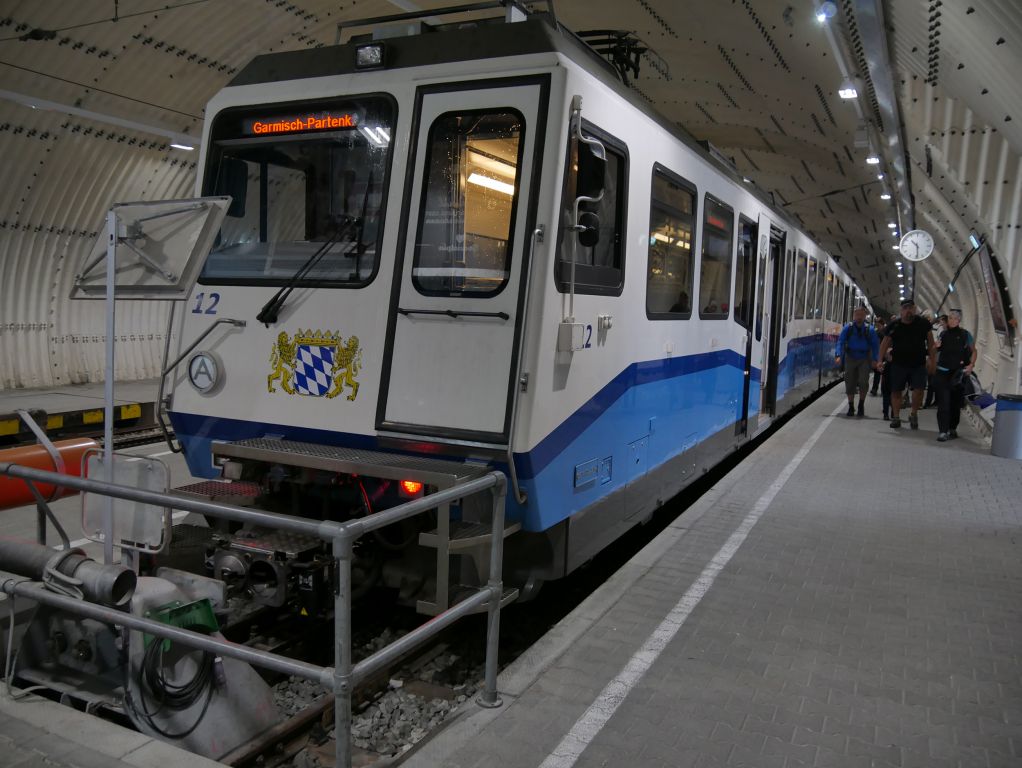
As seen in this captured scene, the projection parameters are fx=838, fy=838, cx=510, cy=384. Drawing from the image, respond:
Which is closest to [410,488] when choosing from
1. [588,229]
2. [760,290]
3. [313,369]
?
[313,369]

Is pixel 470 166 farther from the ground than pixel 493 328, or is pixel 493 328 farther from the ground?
pixel 470 166

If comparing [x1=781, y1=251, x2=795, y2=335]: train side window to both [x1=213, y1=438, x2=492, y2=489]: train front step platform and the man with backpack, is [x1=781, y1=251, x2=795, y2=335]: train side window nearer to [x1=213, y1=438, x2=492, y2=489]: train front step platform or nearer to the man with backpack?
the man with backpack

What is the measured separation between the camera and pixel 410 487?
4418 millimetres

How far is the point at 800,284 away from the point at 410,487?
404 inches

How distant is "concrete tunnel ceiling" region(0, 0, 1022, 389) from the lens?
10.0 m

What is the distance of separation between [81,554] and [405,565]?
1.62 meters

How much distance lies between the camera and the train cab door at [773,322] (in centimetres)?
1044

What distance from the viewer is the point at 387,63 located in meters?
4.70

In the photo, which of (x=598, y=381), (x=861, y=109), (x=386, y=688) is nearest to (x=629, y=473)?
(x=598, y=381)

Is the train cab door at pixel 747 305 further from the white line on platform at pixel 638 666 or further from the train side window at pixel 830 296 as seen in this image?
the train side window at pixel 830 296

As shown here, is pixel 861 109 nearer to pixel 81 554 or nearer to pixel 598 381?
pixel 598 381

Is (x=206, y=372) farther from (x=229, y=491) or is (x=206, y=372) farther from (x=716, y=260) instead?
(x=716, y=260)

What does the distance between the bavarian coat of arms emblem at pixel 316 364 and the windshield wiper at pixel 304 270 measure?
0.44 feet

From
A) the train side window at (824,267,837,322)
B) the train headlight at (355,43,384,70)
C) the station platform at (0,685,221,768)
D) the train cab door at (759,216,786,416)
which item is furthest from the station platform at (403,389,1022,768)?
the train side window at (824,267,837,322)
